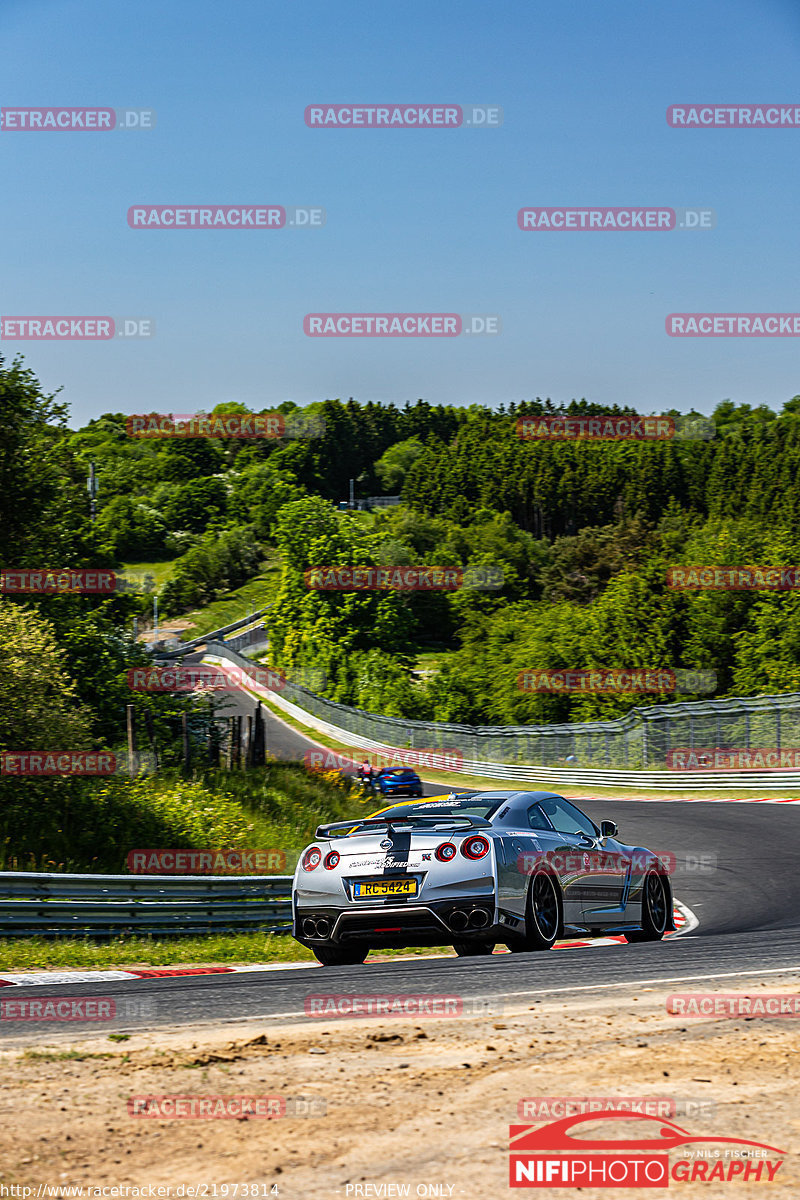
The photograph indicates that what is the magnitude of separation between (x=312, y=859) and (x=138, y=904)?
11.8 ft

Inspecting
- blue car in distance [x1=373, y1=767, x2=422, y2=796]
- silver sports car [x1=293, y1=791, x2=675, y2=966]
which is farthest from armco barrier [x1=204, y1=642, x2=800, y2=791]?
silver sports car [x1=293, y1=791, x2=675, y2=966]

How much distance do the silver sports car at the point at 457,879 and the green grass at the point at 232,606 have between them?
111652mm

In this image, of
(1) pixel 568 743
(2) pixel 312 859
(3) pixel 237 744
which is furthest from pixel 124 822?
(1) pixel 568 743

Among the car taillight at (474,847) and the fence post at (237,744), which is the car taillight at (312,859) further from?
the fence post at (237,744)

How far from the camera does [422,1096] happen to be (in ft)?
15.5

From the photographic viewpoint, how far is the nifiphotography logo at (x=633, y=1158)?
12.8 feet

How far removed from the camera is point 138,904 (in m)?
11.9

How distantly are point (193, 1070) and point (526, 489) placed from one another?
16118cm

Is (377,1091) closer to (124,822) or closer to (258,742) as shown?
(124,822)

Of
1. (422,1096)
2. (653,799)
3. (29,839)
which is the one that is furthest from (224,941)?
(653,799)

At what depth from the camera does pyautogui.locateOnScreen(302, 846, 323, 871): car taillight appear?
29.7ft

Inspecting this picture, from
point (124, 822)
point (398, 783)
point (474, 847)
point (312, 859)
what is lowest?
point (398, 783)

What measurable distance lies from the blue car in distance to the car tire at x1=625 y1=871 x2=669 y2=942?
25.0 m

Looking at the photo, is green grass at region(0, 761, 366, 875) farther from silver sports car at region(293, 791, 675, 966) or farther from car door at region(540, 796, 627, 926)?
car door at region(540, 796, 627, 926)
